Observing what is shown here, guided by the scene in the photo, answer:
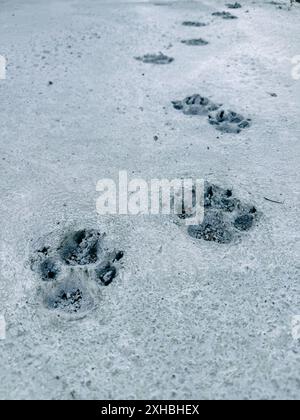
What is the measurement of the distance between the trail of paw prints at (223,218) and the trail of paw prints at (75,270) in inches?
20.5

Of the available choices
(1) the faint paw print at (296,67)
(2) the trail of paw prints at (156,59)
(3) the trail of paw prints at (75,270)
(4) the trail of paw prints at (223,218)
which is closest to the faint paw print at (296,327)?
(4) the trail of paw prints at (223,218)

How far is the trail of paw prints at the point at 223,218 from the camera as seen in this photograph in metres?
2.39

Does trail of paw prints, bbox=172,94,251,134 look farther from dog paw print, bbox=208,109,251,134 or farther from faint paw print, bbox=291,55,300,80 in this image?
faint paw print, bbox=291,55,300,80

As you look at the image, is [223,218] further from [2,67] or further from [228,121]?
[2,67]

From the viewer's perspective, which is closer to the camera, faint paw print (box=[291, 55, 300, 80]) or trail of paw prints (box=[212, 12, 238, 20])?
faint paw print (box=[291, 55, 300, 80])

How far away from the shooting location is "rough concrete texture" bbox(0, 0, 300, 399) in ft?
5.57

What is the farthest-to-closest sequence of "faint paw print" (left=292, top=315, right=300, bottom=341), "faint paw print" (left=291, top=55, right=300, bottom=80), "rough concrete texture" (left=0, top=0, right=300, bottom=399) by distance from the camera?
"faint paw print" (left=291, top=55, right=300, bottom=80), "faint paw print" (left=292, top=315, right=300, bottom=341), "rough concrete texture" (left=0, top=0, right=300, bottom=399)

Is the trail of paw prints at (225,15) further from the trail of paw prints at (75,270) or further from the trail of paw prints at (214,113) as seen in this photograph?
the trail of paw prints at (75,270)

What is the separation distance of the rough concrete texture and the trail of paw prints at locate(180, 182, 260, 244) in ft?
0.14

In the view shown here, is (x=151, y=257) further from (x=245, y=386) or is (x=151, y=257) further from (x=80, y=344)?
(x=245, y=386)

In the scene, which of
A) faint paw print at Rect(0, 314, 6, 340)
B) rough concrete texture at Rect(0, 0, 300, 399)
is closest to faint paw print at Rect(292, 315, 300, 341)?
rough concrete texture at Rect(0, 0, 300, 399)

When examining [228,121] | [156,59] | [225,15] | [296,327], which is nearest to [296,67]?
[156,59]

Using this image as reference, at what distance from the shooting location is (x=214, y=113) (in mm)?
3752

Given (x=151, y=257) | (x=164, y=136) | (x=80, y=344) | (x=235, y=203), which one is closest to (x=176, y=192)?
(x=235, y=203)
